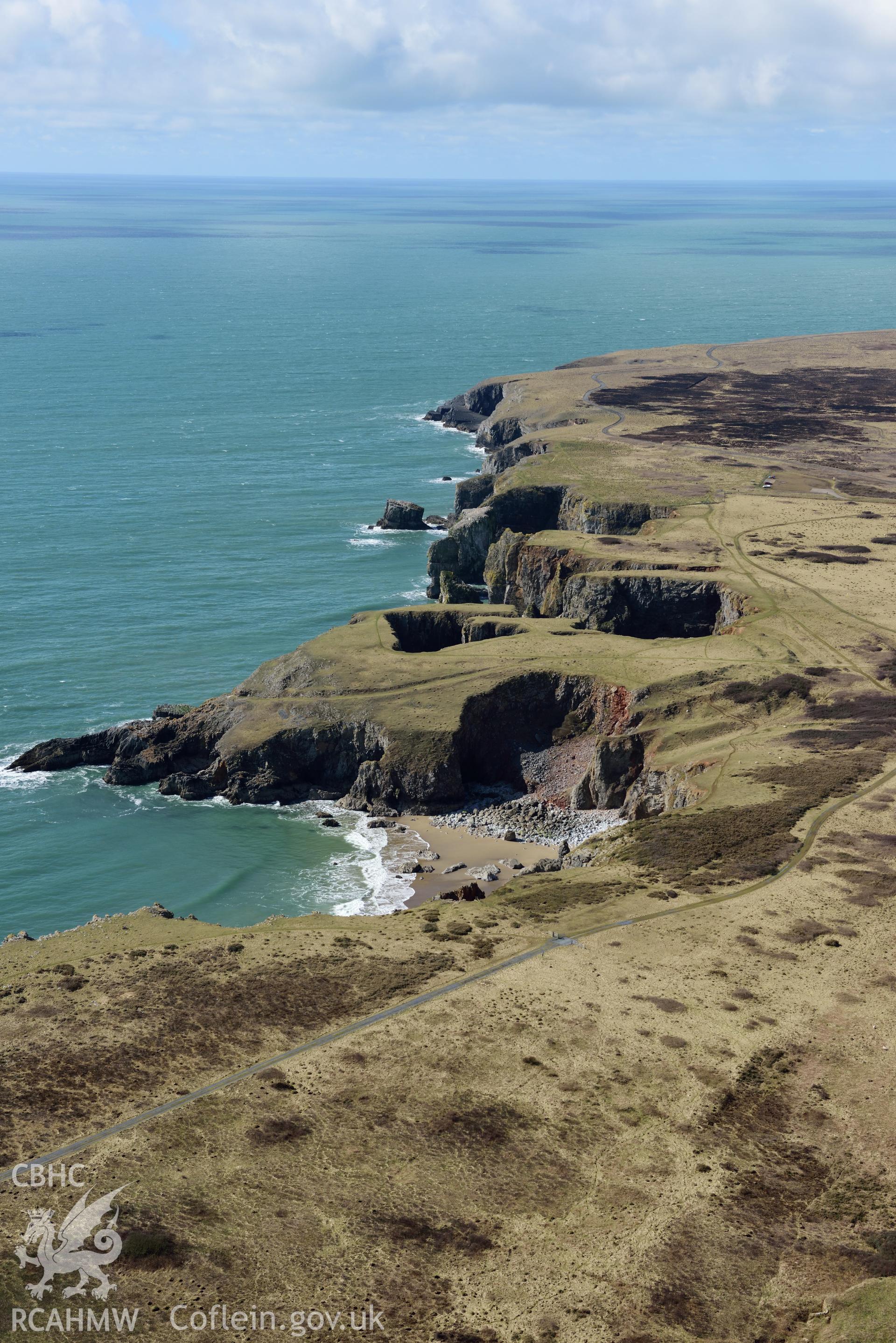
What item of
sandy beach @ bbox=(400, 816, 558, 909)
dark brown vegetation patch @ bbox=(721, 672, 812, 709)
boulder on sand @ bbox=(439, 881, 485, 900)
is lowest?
sandy beach @ bbox=(400, 816, 558, 909)

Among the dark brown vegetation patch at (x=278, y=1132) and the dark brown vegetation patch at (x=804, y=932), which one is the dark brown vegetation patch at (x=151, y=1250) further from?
the dark brown vegetation patch at (x=804, y=932)

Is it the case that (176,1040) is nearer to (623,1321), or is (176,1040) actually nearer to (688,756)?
(623,1321)

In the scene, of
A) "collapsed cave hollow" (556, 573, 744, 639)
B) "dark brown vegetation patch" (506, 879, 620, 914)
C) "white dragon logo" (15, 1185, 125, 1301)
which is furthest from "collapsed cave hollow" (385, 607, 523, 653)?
"white dragon logo" (15, 1185, 125, 1301)

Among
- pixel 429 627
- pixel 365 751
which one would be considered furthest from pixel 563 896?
pixel 429 627

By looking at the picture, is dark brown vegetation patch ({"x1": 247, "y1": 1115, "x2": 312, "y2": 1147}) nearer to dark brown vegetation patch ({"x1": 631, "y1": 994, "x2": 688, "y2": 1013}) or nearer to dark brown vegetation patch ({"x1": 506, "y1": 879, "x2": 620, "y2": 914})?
dark brown vegetation patch ({"x1": 631, "y1": 994, "x2": 688, "y2": 1013})

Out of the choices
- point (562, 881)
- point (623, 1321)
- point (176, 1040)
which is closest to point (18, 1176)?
point (176, 1040)
